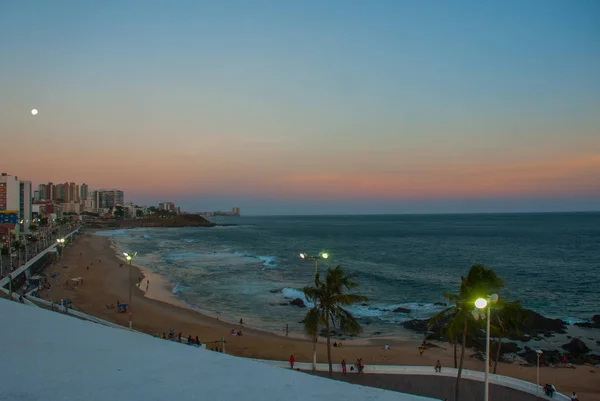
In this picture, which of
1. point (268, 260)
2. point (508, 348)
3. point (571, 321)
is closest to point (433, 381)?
point (508, 348)

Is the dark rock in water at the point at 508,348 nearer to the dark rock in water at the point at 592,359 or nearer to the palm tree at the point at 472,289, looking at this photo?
the dark rock in water at the point at 592,359

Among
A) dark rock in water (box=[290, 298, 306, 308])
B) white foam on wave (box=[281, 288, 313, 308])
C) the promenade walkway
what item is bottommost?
white foam on wave (box=[281, 288, 313, 308])

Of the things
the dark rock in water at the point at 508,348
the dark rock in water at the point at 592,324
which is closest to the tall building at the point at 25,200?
the dark rock in water at the point at 508,348

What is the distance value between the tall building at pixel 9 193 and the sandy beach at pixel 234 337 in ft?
194

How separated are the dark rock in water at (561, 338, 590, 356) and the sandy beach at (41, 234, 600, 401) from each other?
2414 millimetres

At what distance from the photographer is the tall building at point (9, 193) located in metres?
93.9

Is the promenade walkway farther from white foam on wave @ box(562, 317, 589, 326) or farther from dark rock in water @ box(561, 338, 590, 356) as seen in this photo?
white foam on wave @ box(562, 317, 589, 326)

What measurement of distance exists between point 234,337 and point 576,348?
21.5 m

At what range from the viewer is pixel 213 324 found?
31125 millimetres

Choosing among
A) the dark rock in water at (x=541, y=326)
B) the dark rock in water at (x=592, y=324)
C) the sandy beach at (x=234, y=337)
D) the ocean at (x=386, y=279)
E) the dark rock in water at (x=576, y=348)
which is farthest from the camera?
the ocean at (x=386, y=279)

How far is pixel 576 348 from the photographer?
26.1m

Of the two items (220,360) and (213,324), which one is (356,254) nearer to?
(213,324)

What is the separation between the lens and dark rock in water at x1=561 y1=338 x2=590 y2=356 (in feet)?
84.9

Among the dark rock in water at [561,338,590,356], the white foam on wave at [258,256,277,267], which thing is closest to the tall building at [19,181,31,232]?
the white foam on wave at [258,256,277,267]
